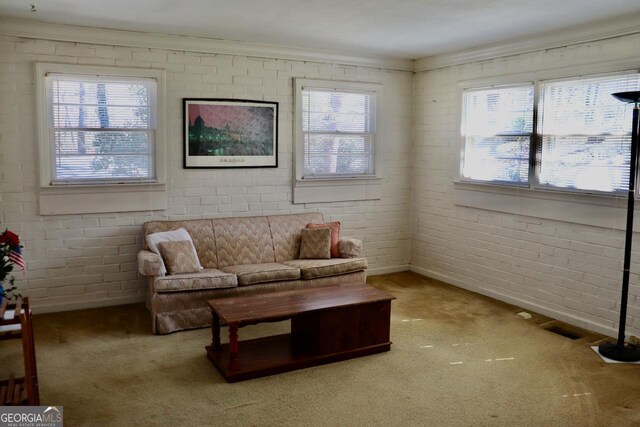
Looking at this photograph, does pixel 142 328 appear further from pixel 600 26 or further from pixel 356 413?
pixel 600 26

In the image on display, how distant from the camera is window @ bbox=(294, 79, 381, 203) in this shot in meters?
6.16

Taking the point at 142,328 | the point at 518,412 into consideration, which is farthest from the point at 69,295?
the point at 518,412

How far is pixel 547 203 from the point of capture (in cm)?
517

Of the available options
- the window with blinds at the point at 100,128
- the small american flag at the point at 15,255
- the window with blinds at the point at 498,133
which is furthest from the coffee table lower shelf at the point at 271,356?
the window with blinds at the point at 498,133

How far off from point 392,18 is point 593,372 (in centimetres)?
308

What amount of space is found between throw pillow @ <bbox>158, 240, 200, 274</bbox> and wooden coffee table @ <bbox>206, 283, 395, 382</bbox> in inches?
31.2

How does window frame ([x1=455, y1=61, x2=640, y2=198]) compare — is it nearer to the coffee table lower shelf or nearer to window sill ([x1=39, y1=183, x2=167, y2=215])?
the coffee table lower shelf

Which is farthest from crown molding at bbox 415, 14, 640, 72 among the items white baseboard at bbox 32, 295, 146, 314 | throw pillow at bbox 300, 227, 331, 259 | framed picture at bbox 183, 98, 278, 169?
white baseboard at bbox 32, 295, 146, 314

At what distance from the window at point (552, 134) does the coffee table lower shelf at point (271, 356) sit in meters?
2.27

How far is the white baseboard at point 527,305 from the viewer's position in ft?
→ 15.6

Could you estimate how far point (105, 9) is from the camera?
4.38 metres

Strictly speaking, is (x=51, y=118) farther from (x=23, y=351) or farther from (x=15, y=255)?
(x=23, y=351)

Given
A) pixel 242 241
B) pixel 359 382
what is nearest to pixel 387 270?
pixel 242 241

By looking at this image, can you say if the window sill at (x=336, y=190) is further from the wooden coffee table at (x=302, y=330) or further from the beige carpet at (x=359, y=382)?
the wooden coffee table at (x=302, y=330)
